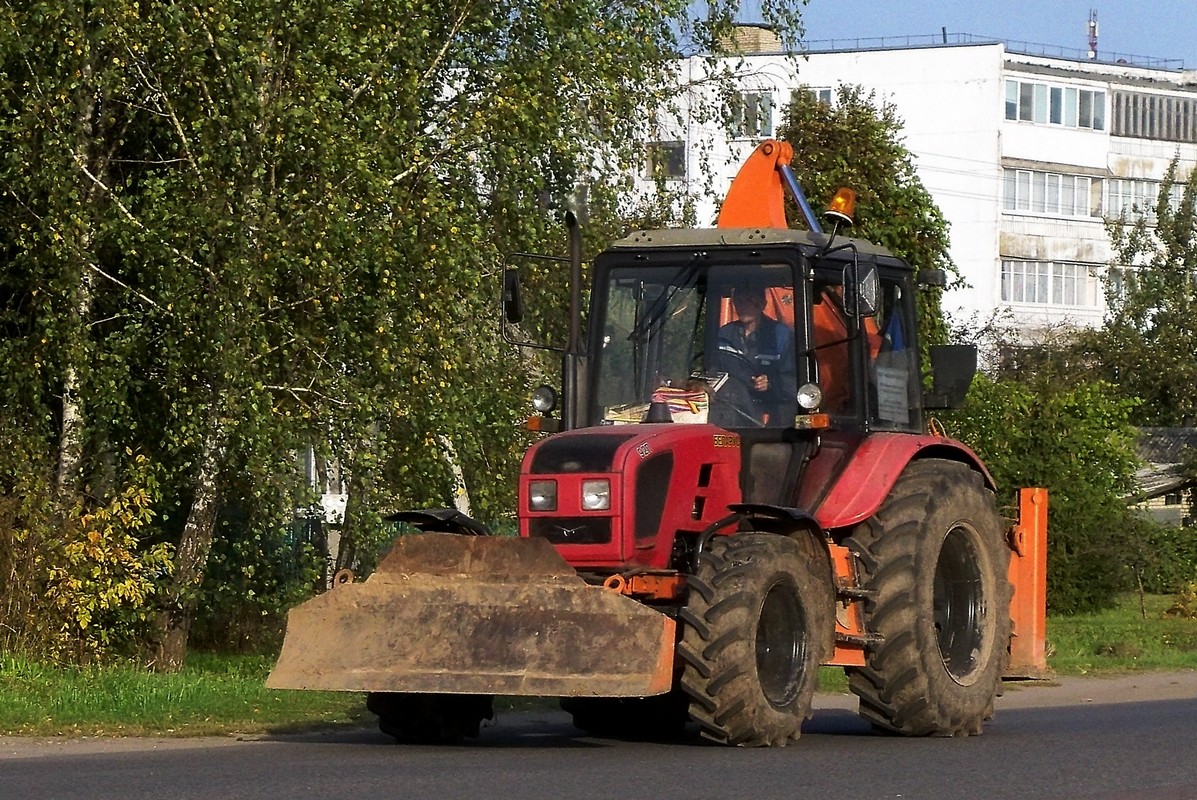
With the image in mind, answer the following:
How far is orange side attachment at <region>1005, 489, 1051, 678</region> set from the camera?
1411 cm

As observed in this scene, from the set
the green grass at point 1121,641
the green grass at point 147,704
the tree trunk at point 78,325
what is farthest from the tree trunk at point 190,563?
the green grass at point 1121,641

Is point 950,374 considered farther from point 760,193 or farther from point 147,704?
point 147,704

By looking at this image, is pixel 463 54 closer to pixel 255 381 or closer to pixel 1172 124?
pixel 255 381

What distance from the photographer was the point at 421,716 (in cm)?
1216

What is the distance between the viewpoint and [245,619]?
22.4 m

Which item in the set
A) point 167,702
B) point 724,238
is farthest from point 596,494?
point 167,702

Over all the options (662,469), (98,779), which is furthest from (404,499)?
(98,779)

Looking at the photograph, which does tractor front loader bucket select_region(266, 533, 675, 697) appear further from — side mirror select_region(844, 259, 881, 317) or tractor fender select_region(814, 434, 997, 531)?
side mirror select_region(844, 259, 881, 317)

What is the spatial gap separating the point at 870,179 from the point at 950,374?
60.6ft

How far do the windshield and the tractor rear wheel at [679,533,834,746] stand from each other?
3.97ft

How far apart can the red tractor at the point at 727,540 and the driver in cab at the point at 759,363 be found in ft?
0.05

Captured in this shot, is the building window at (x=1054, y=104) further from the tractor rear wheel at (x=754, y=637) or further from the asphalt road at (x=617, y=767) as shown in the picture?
the tractor rear wheel at (x=754, y=637)

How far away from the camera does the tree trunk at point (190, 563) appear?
18.1 metres

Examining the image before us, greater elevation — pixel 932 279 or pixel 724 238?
pixel 724 238
